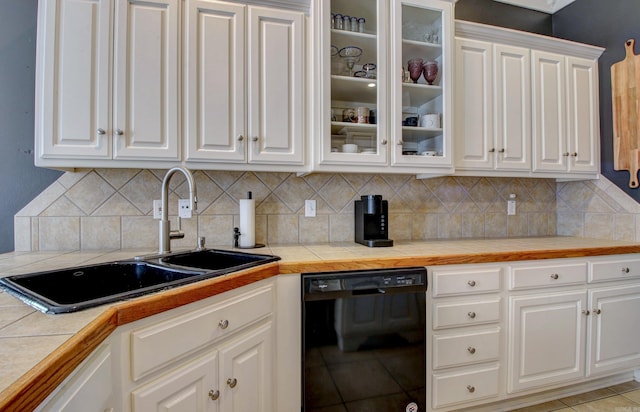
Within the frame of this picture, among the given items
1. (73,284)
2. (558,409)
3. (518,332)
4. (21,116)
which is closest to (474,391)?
(518,332)

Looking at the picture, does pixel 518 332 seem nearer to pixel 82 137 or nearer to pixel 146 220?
pixel 146 220

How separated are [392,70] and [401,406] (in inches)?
72.2

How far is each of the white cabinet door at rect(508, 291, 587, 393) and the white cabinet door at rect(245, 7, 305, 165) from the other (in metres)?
1.54

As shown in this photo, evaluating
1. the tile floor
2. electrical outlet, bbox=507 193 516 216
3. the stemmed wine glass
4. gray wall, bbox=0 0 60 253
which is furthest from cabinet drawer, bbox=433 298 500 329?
gray wall, bbox=0 0 60 253

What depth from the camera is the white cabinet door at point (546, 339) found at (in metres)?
1.67

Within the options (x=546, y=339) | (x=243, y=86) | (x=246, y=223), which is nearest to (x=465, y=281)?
(x=546, y=339)

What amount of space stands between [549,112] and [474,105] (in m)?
0.64

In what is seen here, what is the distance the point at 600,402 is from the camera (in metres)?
1.80

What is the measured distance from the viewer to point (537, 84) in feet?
6.97

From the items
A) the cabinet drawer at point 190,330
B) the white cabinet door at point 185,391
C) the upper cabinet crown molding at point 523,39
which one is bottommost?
the white cabinet door at point 185,391

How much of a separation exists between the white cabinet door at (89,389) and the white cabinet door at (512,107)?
2282 millimetres

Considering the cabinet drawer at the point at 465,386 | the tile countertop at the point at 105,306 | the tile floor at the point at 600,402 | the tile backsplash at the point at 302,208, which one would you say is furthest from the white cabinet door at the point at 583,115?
the cabinet drawer at the point at 465,386

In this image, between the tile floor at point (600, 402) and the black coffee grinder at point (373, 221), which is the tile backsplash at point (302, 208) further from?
the tile floor at point (600, 402)

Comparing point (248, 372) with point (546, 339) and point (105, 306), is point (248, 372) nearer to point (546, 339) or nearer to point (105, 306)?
point (105, 306)
